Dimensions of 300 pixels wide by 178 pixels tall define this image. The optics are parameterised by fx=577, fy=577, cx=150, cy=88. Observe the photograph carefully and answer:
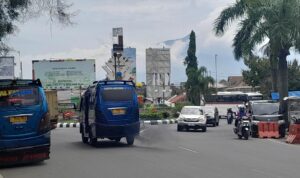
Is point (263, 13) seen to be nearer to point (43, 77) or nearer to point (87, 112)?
point (87, 112)

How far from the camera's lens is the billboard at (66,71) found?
72.4m

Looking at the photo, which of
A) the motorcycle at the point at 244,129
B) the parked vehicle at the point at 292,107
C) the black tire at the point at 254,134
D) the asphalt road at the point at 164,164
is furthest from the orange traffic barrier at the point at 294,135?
the asphalt road at the point at 164,164

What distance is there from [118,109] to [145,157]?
5.03 m

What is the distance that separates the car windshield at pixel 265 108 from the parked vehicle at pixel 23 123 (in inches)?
713

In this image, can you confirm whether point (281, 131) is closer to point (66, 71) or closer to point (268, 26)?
point (268, 26)

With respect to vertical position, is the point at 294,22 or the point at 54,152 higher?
the point at 294,22

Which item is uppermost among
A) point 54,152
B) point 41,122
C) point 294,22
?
point 294,22

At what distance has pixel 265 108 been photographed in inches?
1291

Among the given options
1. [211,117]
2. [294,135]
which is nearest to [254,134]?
[294,135]

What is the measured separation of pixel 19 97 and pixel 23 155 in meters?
1.70

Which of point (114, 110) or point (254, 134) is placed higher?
point (114, 110)

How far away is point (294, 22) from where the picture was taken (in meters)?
31.6

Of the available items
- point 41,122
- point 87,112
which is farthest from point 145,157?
point 87,112

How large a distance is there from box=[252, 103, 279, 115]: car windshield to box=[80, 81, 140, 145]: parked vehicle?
1107 cm
